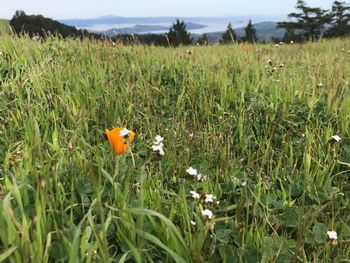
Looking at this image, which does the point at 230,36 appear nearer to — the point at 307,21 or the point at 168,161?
the point at 168,161

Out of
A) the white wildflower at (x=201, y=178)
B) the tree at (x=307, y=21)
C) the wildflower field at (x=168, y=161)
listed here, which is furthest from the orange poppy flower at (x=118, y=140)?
the tree at (x=307, y=21)

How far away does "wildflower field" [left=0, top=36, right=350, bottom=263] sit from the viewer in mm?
1736

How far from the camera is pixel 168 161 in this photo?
2498 millimetres

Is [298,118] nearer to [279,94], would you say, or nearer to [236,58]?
[279,94]

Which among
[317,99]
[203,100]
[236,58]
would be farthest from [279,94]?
Answer: [236,58]

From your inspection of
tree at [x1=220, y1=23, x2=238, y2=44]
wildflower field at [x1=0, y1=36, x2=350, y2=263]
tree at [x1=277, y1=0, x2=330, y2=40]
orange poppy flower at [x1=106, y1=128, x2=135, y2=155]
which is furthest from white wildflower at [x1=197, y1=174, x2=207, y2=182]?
tree at [x1=277, y1=0, x2=330, y2=40]

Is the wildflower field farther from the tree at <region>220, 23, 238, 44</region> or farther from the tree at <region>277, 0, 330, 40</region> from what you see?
the tree at <region>277, 0, 330, 40</region>

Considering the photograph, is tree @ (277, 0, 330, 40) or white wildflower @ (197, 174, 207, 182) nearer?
white wildflower @ (197, 174, 207, 182)

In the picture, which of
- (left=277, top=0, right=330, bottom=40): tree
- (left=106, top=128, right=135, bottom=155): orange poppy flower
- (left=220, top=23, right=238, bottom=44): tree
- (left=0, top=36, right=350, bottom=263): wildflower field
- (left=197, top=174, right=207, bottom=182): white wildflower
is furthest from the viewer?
(left=277, top=0, right=330, bottom=40): tree

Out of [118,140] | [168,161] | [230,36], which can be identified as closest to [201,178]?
[168,161]

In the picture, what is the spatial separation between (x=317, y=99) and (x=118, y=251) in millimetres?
2272

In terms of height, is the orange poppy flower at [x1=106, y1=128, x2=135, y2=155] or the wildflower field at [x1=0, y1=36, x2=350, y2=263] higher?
the orange poppy flower at [x1=106, y1=128, x2=135, y2=155]

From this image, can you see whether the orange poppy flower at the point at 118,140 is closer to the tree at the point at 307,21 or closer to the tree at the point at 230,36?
the tree at the point at 230,36

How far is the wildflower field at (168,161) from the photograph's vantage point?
174 centimetres
